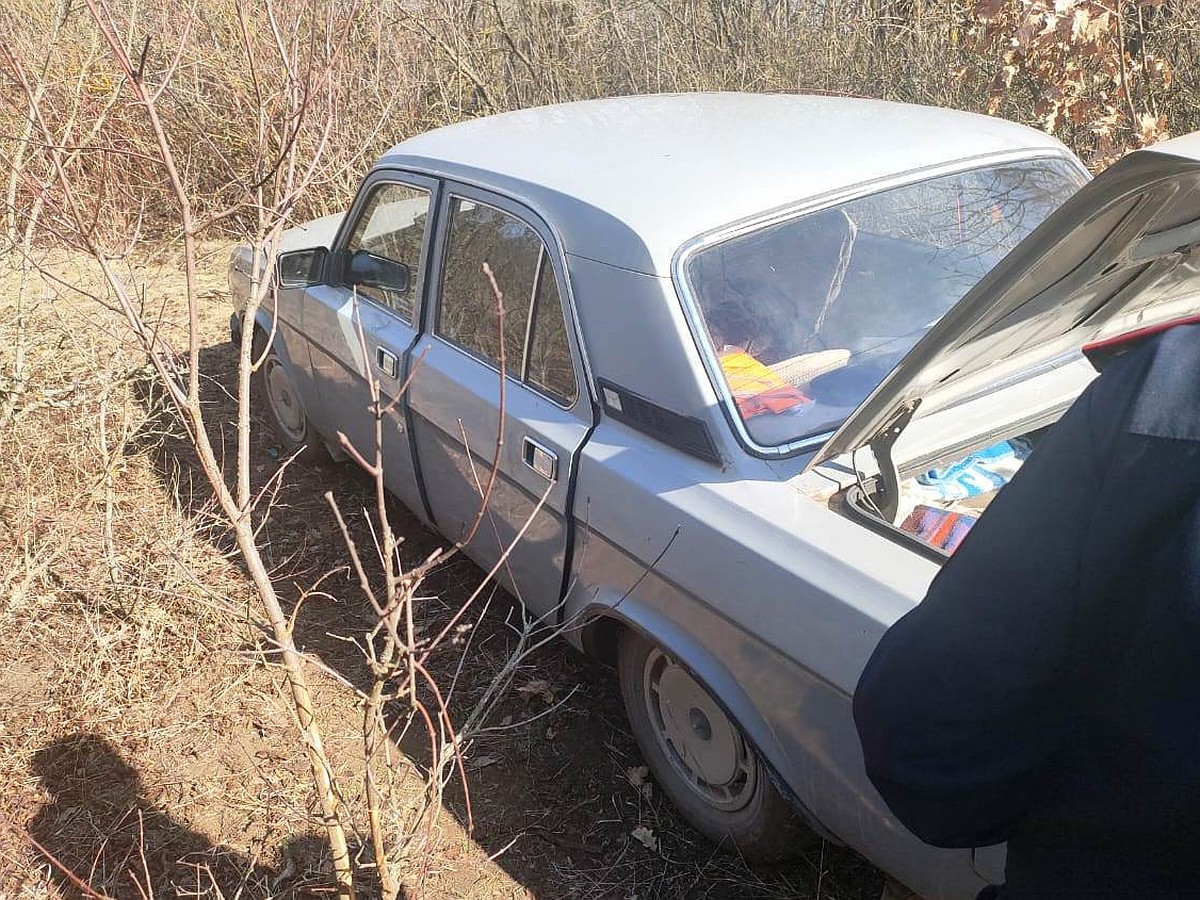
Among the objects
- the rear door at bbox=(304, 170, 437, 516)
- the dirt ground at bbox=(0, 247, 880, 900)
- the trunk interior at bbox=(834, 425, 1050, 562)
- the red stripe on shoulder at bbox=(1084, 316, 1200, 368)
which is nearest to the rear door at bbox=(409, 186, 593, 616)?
the rear door at bbox=(304, 170, 437, 516)

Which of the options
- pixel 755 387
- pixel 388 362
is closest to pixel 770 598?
pixel 755 387

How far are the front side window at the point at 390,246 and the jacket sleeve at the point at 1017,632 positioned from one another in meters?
2.65

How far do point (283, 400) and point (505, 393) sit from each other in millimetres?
2678

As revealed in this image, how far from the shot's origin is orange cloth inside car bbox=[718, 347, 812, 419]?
2.52 m

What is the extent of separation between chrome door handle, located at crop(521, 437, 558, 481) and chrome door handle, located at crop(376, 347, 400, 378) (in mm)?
785

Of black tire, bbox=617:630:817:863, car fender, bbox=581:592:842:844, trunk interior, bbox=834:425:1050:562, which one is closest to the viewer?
trunk interior, bbox=834:425:1050:562

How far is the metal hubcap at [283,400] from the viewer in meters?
4.91

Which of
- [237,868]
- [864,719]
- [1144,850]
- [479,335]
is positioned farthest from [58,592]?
[1144,850]

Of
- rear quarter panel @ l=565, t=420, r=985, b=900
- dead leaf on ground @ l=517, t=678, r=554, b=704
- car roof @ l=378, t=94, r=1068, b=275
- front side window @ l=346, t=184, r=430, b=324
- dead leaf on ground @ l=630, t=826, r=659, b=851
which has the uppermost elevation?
car roof @ l=378, t=94, r=1068, b=275

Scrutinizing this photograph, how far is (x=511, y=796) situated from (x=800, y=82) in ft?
20.0

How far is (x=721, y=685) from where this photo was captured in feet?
8.00

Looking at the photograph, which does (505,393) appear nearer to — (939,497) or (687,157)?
(687,157)

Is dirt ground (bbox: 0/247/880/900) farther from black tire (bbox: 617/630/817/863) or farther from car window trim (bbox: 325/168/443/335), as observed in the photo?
car window trim (bbox: 325/168/443/335)

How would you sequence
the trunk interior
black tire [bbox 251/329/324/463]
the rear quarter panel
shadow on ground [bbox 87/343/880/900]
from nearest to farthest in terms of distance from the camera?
the rear quarter panel < the trunk interior < shadow on ground [bbox 87/343/880/900] < black tire [bbox 251/329/324/463]
